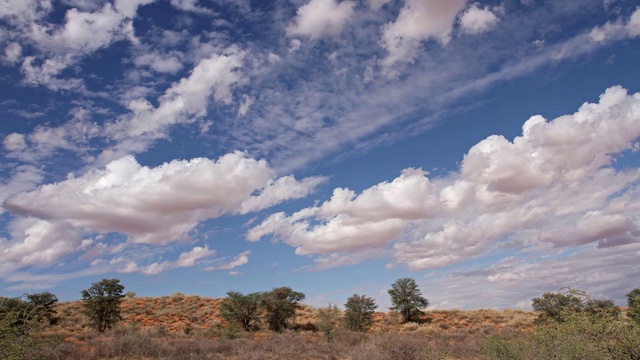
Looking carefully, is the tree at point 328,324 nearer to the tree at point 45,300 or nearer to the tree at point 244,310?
the tree at point 244,310

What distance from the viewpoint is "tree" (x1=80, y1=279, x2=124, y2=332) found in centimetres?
3669

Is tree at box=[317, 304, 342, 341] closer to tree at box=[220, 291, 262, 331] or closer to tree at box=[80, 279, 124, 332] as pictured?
tree at box=[220, 291, 262, 331]

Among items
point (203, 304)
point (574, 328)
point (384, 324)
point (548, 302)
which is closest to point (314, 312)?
point (384, 324)

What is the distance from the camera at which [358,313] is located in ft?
140

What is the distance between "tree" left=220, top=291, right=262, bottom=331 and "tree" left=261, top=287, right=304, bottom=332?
89cm

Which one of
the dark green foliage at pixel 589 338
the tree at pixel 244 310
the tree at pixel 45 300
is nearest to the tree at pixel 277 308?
the tree at pixel 244 310

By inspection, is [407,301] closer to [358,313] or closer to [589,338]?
[358,313]

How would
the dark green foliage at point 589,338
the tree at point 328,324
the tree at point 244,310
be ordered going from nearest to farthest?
the dark green foliage at point 589,338 < the tree at point 328,324 < the tree at point 244,310

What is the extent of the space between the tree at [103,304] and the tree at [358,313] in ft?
69.2

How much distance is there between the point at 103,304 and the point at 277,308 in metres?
15.2

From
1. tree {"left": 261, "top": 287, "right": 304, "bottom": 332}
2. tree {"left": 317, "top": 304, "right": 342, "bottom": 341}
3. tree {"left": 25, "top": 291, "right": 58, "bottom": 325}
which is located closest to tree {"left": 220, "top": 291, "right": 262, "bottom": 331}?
tree {"left": 261, "top": 287, "right": 304, "bottom": 332}

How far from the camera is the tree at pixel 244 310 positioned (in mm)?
39719

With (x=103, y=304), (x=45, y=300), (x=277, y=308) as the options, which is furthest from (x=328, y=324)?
(x=45, y=300)


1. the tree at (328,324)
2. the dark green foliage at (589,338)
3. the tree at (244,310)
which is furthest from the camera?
the tree at (244,310)
